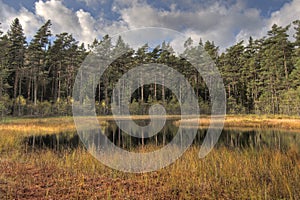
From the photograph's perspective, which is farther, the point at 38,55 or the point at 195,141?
the point at 38,55

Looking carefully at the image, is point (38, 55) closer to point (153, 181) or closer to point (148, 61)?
point (148, 61)

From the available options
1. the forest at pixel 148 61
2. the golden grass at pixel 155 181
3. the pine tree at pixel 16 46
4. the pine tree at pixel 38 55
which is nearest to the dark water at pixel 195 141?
the golden grass at pixel 155 181

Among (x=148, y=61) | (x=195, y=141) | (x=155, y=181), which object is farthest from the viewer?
(x=148, y=61)

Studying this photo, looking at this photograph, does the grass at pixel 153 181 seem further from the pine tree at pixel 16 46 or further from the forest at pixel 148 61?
the pine tree at pixel 16 46

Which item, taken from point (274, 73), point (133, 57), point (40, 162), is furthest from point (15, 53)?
point (274, 73)

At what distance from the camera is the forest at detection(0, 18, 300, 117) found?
30656 mm

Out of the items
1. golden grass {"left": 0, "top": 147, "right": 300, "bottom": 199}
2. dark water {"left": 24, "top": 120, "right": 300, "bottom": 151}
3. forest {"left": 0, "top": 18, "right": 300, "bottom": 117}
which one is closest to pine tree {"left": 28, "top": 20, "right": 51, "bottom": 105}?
forest {"left": 0, "top": 18, "right": 300, "bottom": 117}

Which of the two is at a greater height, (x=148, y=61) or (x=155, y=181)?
(x=148, y=61)

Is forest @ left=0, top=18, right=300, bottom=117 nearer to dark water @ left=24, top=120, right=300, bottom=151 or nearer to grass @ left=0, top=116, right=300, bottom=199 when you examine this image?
dark water @ left=24, top=120, right=300, bottom=151

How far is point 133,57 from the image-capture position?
120ft

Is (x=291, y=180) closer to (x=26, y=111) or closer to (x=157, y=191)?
(x=157, y=191)

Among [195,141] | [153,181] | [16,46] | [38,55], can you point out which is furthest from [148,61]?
[153,181]

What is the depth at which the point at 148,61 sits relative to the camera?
35.8m

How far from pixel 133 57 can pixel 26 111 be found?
61.3 ft
